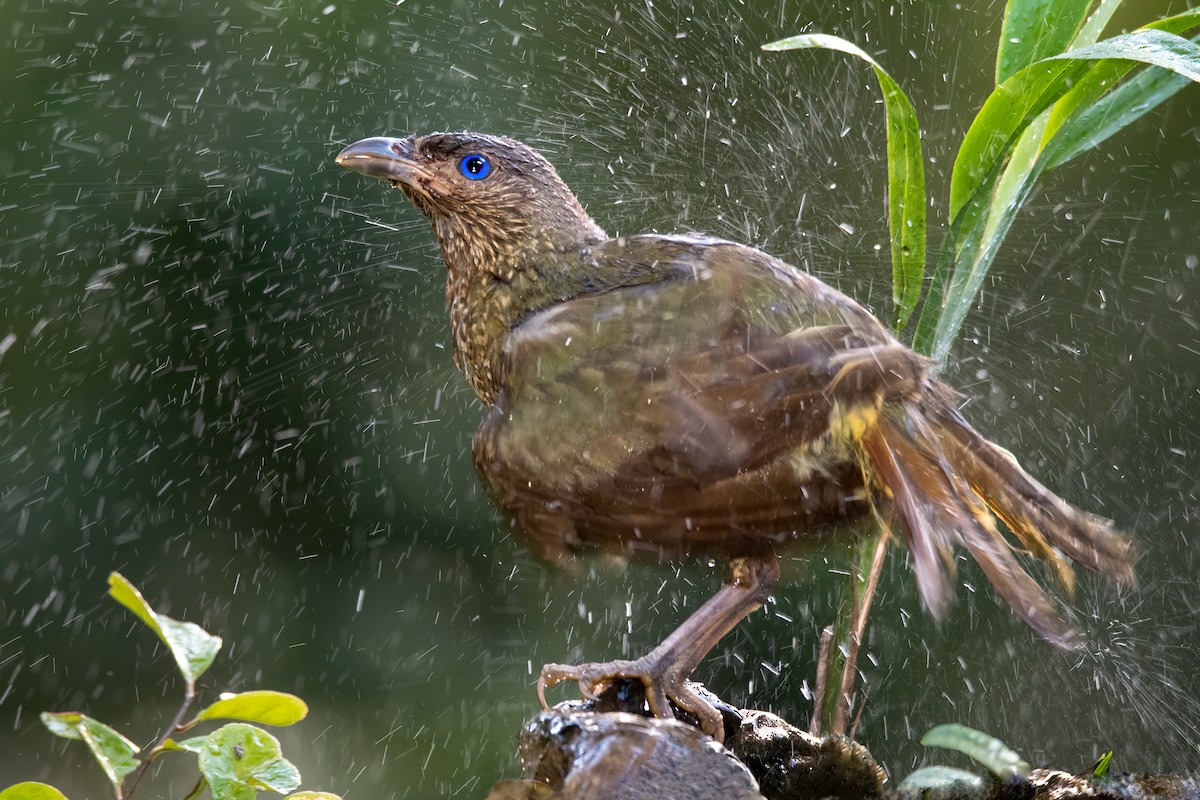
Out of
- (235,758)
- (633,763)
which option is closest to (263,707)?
(235,758)

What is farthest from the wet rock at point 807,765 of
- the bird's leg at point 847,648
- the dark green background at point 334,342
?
the dark green background at point 334,342

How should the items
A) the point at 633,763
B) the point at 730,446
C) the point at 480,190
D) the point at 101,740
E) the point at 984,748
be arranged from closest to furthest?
the point at 101,740 → the point at 633,763 → the point at 730,446 → the point at 984,748 → the point at 480,190

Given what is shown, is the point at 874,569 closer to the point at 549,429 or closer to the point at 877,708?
the point at 549,429

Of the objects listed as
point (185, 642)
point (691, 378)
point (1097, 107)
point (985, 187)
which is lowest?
point (185, 642)

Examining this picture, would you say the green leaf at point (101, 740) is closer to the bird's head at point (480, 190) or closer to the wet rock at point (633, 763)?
the wet rock at point (633, 763)

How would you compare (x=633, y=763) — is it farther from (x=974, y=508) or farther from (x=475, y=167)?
(x=475, y=167)

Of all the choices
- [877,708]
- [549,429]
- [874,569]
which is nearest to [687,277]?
[549,429]
